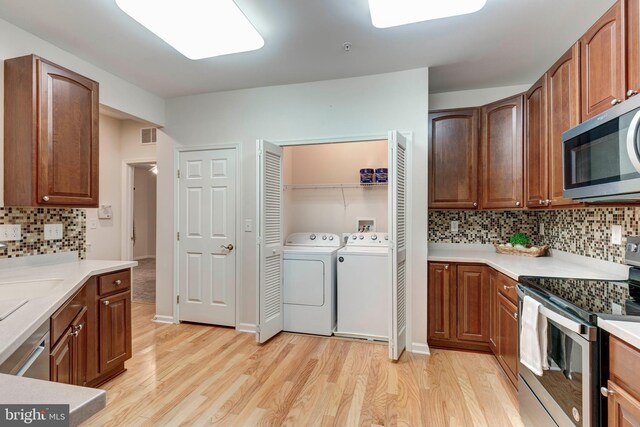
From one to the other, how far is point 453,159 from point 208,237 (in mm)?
2620

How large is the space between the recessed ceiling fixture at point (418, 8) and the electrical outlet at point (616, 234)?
5.42ft

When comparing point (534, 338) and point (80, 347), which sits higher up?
point (534, 338)

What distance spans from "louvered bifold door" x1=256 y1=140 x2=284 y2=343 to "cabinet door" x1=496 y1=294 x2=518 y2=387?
1938mm

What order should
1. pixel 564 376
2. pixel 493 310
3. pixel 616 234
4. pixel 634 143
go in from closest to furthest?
pixel 634 143, pixel 564 376, pixel 616 234, pixel 493 310

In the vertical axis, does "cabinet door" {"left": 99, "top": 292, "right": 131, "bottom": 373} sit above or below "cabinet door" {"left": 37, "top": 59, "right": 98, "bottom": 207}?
below

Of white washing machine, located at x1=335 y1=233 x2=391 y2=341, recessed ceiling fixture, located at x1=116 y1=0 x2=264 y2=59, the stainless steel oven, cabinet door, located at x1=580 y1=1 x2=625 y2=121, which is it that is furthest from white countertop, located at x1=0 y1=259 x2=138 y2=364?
cabinet door, located at x1=580 y1=1 x2=625 y2=121

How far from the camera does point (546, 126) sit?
2275 mm

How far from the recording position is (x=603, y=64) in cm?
165

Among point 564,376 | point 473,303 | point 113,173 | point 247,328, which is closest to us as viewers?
point 564,376

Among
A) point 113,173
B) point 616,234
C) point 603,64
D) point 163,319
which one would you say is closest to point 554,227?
point 616,234

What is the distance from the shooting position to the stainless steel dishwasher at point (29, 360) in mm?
1059

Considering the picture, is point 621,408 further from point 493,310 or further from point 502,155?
point 502,155

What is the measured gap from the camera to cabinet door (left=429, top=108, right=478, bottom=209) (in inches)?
116

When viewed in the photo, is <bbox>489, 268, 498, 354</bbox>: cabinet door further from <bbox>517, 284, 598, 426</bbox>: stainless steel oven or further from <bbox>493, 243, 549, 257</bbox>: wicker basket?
<bbox>517, 284, 598, 426</bbox>: stainless steel oven
